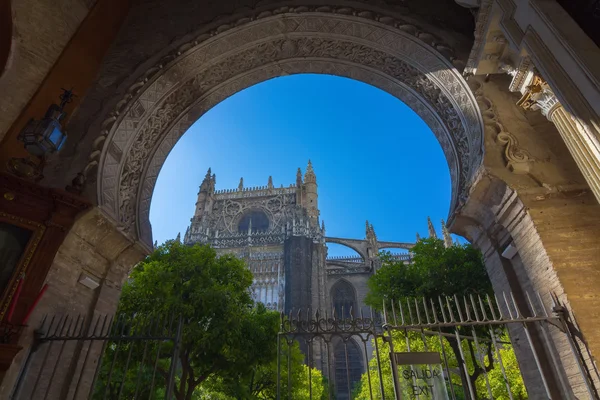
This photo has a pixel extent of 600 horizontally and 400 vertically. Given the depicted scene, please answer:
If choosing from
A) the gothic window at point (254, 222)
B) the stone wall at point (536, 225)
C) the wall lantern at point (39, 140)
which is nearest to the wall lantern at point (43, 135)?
the wall lantern at point (39, 140)

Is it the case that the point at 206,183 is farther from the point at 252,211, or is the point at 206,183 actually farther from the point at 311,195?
the point at 311,195

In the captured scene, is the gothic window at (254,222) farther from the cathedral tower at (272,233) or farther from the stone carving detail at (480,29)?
the stone carving detail at (480,29)

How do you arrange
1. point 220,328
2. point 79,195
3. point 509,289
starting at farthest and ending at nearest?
point 220,328
point 79,195
point 509,289

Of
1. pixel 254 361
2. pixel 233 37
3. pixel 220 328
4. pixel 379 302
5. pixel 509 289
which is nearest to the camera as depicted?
pixel 509 289

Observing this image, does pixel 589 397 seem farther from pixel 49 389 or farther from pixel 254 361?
pixel 254 361

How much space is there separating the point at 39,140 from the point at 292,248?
31.0 m

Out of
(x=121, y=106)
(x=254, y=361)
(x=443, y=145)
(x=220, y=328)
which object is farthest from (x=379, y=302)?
(x=121, y=106)

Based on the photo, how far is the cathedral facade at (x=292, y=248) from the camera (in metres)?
33.2

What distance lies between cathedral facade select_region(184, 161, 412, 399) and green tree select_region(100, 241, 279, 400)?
59.7ft

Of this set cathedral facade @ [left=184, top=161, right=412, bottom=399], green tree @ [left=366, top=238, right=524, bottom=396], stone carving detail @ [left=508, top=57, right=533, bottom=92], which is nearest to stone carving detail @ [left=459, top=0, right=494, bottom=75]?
stone carving detail @ [left=508, top=57, right=533, bottom=92]

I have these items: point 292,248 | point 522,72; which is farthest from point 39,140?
point 292,248

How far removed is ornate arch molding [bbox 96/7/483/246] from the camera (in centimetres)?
557

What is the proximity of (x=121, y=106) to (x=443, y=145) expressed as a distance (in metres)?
5.47

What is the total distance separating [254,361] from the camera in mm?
12242
